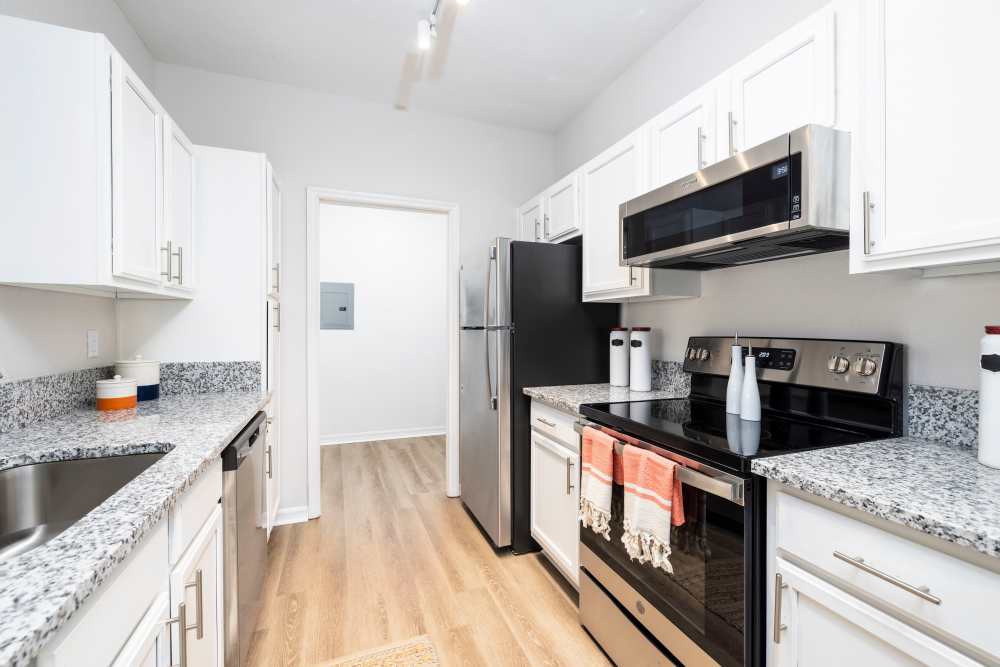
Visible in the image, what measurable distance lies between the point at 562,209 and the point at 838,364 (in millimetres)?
1675

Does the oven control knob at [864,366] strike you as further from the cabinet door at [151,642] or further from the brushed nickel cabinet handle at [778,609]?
the cabinet door at [151,642]

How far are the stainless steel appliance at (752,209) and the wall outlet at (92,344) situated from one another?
2286 mm

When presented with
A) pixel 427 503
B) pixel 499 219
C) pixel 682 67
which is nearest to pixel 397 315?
pixel 499 219

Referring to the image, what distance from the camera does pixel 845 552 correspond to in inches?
37.4

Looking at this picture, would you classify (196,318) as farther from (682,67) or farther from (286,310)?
(682,67)

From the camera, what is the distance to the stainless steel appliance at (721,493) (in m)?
1.15

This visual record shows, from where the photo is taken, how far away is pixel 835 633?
961mm

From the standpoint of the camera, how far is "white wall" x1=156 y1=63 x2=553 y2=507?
2.76 metres

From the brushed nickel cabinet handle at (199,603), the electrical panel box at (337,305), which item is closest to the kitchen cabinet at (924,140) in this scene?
the brushed nickel cabinet handle at (199,603)

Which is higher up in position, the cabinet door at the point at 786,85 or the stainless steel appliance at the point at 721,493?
the cabinet door at the point at 786,85

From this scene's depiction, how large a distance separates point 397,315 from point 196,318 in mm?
2720

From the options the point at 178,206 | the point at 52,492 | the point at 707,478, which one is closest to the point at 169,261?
the point at 178,206

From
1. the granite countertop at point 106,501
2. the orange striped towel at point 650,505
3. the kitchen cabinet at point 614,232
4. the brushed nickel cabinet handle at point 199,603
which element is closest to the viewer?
the granite countertop at point 106,501

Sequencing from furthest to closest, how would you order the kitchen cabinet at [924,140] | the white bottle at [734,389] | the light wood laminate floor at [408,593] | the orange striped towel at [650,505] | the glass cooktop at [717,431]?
the light wood laminate floor at [408,593] < the white bottle at [734,389] < the orange striped towel at [650,505] < the glass cooktop at [717,431] < the kitchen cabinet at [924,140]
